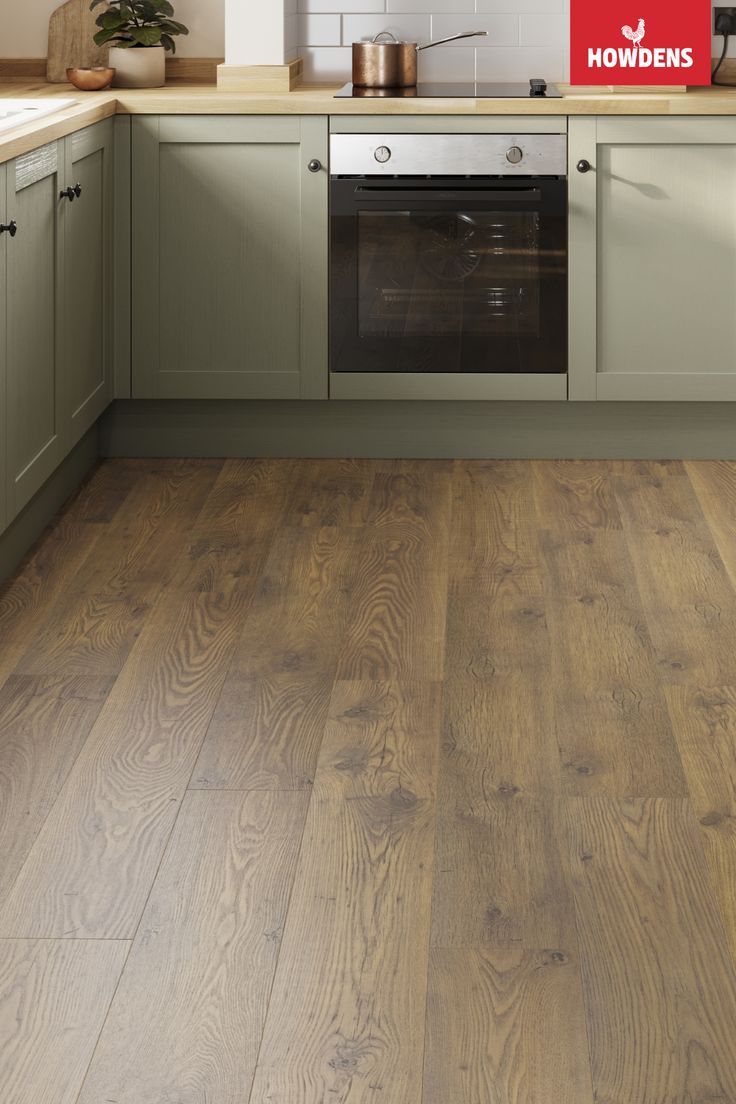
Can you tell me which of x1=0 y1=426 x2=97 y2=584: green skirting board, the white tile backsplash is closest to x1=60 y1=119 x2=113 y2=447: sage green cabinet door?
x1=0 y1=426 x2=97 y2=584: green skirting board

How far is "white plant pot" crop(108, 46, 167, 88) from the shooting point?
4.05 meters

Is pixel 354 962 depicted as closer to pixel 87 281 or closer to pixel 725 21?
pixel 87 281

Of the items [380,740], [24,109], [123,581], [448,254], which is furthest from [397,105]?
[380,740]

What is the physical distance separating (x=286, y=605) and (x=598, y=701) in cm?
72

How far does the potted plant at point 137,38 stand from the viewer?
405 cm

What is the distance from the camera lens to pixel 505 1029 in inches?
62.8

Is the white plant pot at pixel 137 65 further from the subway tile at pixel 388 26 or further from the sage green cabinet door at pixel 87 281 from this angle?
the subway tile at pixel 388 26

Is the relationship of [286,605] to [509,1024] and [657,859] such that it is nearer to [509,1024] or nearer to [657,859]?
[657,859]

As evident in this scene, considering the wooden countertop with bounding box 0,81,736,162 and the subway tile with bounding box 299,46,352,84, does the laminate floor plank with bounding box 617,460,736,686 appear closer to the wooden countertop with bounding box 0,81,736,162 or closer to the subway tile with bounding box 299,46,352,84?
the wooden countertop with bounding box 0,81,736,162

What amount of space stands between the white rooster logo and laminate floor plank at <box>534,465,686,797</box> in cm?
128

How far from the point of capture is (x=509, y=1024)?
5.26ft

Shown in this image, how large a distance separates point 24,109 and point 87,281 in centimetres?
44

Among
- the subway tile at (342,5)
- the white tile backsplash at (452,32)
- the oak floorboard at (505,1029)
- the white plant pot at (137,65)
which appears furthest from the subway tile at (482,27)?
the oak floorboard at (505,1029)

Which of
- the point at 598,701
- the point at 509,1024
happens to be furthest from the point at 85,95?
the point at 509,1024
